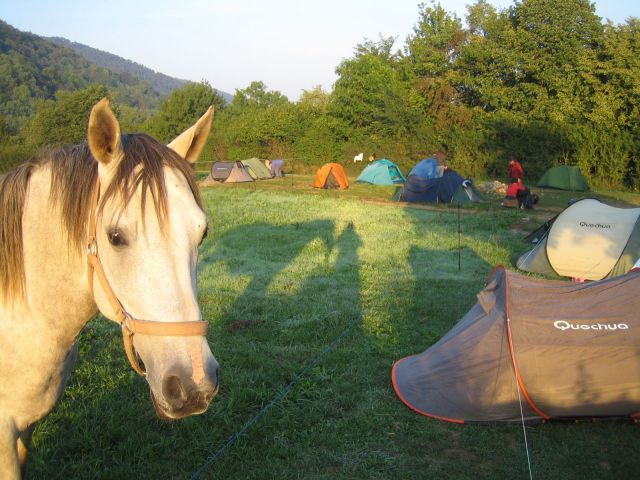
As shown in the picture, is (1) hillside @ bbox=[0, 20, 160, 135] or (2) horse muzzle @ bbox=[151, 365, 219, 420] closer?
(2) horse muzzle @ bbox=[151, 365, 219, 420]

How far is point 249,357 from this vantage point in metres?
4.34

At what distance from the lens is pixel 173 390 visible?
1380mm

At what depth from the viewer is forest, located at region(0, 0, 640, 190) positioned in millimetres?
21531

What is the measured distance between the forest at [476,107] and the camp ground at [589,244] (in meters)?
13.4

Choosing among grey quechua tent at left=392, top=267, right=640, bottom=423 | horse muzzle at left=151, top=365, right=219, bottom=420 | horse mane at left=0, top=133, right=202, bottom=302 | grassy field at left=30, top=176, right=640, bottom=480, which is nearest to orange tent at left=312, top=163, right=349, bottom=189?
grassy field at left=30, top=176, right=640, bottom=480

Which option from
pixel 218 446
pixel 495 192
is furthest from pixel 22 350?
pixel 495 192

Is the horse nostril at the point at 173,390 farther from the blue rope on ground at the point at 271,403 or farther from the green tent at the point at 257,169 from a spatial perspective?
the green tent at the point at 257,169

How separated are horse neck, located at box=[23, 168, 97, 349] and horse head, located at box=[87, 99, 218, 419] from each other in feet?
0.48

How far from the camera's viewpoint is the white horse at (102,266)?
1.40 metres

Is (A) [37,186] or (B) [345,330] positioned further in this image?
(B) [345,330]

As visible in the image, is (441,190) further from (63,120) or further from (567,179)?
(63,120)

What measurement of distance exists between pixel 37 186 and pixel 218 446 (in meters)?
2.09

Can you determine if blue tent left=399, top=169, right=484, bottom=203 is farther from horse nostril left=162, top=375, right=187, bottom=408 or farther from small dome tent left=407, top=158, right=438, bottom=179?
horse nostril left=162, top=375, right=187, bottom=408

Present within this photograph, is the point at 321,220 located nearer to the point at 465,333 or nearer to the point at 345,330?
the point at 345,330
